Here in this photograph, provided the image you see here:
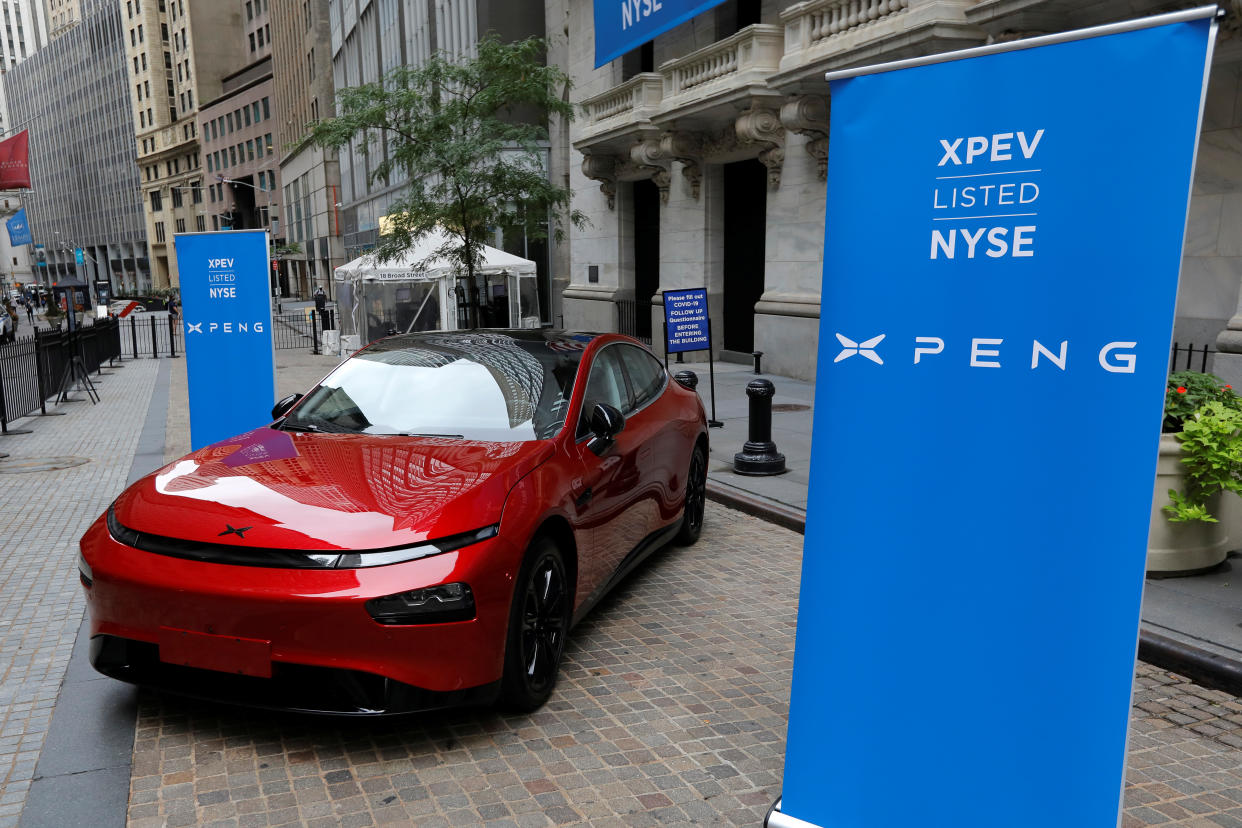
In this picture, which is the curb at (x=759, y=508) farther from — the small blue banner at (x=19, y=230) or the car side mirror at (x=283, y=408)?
the small blue banner at (x=19, y=230)

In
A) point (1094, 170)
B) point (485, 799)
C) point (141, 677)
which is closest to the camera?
point (1094, 170)

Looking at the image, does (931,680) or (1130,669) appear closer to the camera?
(1130,669)

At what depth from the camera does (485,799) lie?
134 inches

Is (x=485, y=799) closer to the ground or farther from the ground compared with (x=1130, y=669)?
closer to the ground

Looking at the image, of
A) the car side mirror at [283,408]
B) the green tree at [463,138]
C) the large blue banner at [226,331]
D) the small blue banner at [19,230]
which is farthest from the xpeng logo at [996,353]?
the small blue banner at [19,230]

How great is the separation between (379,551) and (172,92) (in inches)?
5229

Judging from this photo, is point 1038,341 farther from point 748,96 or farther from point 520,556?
point 748,96

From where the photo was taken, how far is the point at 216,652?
3.48 m

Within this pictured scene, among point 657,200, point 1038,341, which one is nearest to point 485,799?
point 1038,341

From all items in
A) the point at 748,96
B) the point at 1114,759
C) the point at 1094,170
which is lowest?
the point at 1114,759

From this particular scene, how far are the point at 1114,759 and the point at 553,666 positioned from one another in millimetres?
2496

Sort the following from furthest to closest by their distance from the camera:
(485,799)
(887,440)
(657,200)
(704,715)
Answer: (657,200) < (704,715) < (485,799) < (887,440)

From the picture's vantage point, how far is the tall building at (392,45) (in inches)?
1112

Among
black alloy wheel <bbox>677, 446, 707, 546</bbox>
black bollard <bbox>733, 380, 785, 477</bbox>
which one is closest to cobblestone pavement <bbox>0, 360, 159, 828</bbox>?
black alloy wheel <bbox>677, 446, 707, 546</bbox>
